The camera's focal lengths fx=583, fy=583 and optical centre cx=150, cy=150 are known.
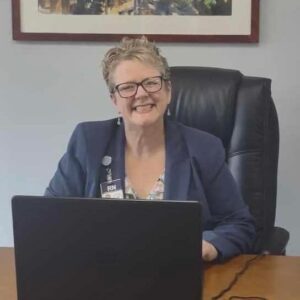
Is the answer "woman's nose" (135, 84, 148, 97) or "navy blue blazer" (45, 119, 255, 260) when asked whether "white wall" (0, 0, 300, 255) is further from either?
"woman's nose" (135, 84, 148, 97)

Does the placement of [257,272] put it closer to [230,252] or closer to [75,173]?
[230,252]

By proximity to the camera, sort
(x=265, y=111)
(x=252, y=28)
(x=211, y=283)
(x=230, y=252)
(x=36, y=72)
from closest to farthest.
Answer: (x=211, y=283) < (x=230, y=252) < (x=265, y=111) < (x=252, y=28) < (x=36, y=72)

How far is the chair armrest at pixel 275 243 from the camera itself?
1816mm

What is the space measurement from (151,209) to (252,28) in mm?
1567

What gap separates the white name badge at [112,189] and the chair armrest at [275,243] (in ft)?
1.60

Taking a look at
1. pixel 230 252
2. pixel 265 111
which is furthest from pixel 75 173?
pixel 265 111

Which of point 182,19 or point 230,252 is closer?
point 230,252

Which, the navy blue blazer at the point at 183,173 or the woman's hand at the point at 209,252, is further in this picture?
the navy blue blazer at the point at 183,173

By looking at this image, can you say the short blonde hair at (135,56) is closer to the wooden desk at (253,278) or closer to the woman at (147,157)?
the woman at (147,157)

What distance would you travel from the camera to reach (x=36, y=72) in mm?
2600

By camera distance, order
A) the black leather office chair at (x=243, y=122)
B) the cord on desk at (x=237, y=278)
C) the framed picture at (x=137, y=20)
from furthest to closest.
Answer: the framed picture at (x=137, y=20) < the black leather office chair at (x=243, y=122) < the cord on desk at (x=237, y=278)

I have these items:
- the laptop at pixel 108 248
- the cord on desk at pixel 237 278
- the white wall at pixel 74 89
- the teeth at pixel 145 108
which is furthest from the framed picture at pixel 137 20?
the laptop at pixel 108 248

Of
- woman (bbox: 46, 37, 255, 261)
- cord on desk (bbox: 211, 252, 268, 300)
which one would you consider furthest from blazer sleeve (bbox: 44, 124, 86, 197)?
cord on desk (bbox: 211, 252, 268, 300)

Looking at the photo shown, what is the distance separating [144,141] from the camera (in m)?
1.73
